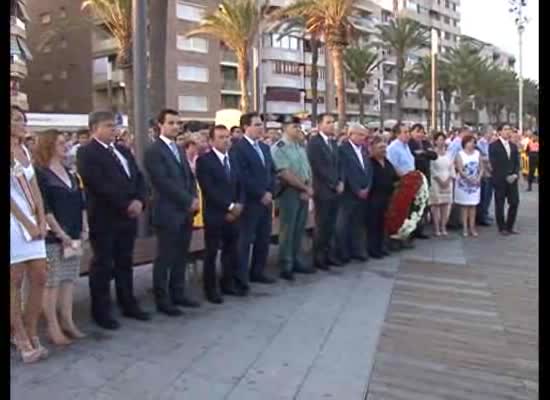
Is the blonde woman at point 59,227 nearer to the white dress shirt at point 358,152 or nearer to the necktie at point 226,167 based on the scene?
the necktie at point 226,167

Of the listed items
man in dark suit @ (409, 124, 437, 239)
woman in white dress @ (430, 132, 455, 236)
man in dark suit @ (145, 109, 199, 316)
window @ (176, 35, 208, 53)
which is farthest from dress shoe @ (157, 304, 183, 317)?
window @ (176, 35, 208, 53)

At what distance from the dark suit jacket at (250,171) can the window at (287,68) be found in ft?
227

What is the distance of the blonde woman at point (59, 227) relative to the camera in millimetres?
5805

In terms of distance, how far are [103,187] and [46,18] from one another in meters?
67.1

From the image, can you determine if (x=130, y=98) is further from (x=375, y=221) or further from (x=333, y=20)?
(x=333, y=20)

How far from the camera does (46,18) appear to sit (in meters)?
68.5

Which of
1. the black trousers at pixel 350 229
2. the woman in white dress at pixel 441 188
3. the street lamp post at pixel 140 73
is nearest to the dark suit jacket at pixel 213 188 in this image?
the street lamp post at pixel 140 73

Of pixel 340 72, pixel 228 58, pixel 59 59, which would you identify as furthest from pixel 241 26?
pixel 59 59

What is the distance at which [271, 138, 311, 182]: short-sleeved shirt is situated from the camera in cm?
874

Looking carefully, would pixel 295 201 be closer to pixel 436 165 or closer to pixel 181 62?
pixel 436 165

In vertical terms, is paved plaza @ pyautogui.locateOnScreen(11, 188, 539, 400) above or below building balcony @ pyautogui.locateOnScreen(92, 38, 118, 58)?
below

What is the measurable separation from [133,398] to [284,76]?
7442cm

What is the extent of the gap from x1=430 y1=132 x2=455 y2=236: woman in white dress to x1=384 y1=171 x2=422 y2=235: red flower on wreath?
4.79ft

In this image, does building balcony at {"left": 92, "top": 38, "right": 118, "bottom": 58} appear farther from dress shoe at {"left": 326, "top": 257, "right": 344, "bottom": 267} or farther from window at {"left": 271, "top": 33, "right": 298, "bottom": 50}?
dress shoe at {"left": 326, "top": 257, "right": 344, "bottom": 267}
